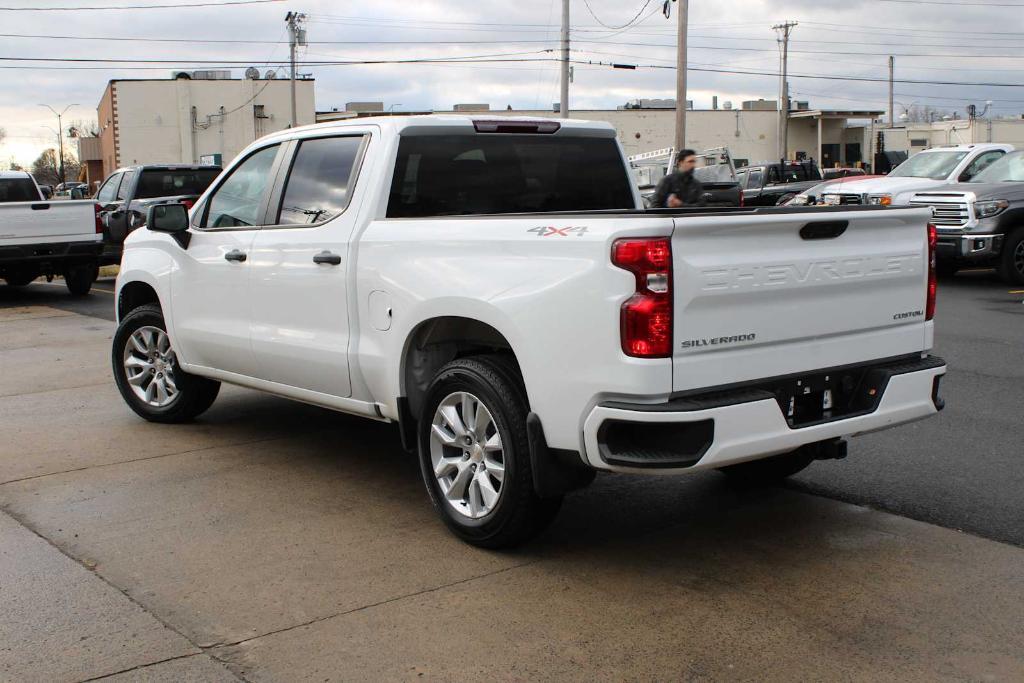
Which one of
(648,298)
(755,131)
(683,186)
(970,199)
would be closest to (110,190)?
(683,186)

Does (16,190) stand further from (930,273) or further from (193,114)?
(193,114)

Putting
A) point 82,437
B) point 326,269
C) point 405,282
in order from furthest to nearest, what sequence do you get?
point 82,437 < point 326,269 < point 405,282

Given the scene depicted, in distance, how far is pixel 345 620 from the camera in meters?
4.23

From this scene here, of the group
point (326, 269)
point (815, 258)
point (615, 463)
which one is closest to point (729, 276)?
point (815, 258)

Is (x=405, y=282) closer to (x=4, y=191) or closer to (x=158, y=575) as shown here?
(x=158, y=575)

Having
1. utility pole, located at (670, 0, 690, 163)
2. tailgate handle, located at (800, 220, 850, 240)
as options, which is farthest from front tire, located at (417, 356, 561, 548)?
utility pole, located at (670, 0, 690, 163)

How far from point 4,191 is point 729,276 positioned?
17153 mm

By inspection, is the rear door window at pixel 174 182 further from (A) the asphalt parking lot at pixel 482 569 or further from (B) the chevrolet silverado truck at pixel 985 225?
(A) the asphalt parking lot at pixel 482 569

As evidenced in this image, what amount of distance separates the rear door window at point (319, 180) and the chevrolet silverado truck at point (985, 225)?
1210cm

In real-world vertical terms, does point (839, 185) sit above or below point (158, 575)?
above

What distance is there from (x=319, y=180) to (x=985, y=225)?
504 inches

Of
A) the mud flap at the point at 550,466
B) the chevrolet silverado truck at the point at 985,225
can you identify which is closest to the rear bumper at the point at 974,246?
the chevrolet silverado truck at the point at 985,225

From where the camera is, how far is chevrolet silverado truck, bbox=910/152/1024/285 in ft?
52.9

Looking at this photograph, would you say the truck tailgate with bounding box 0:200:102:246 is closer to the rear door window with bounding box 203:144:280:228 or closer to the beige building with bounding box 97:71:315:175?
the rear door window with bounding box 203:144:280:228
